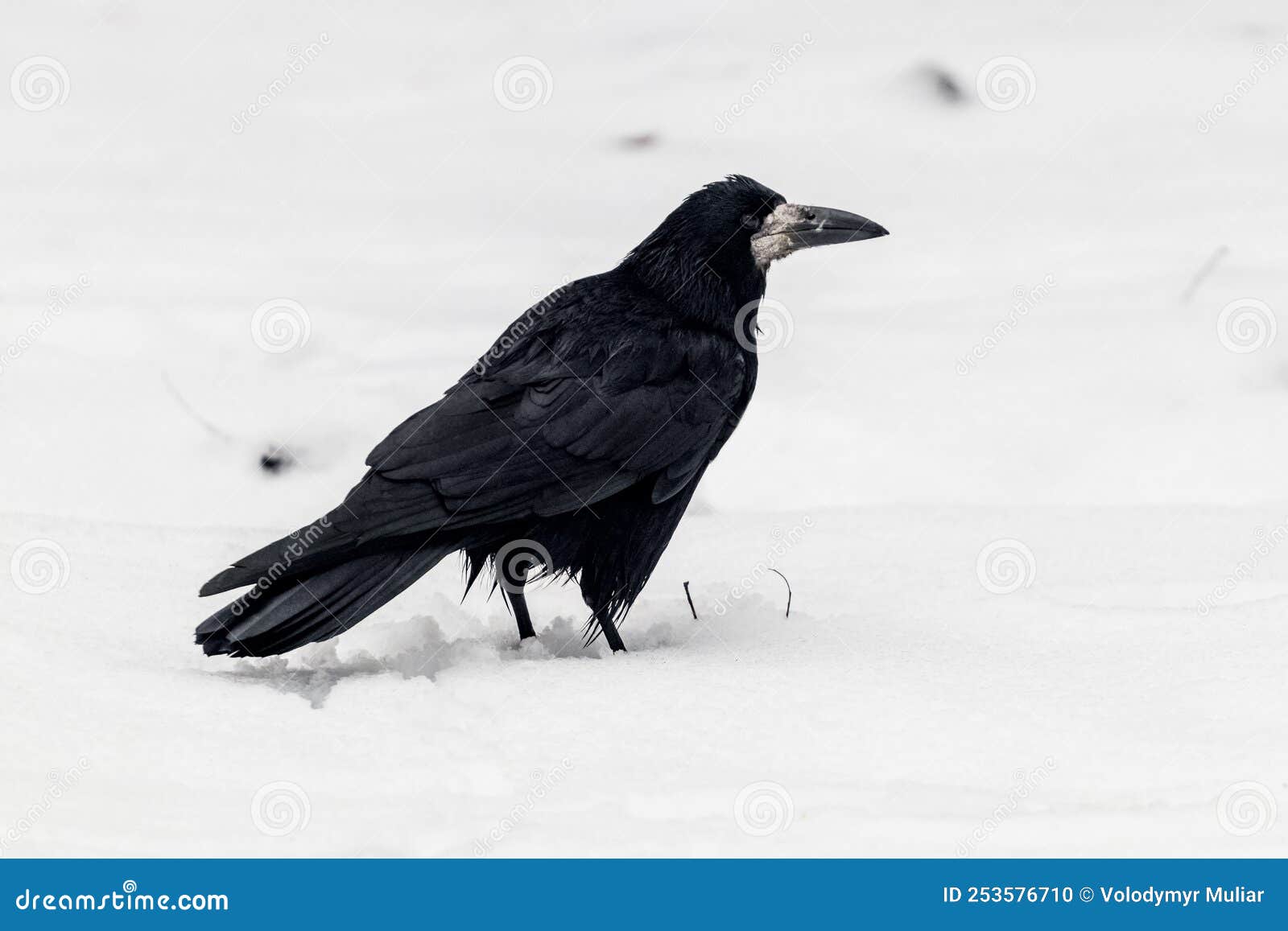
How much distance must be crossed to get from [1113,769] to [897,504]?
2.63 meters

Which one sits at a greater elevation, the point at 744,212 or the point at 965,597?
the point at 744,212

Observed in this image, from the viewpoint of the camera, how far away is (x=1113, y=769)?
3.68 meters

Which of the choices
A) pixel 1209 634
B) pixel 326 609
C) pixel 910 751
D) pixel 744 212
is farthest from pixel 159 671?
pixel 1209 634

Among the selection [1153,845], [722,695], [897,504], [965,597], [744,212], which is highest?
[744,212]

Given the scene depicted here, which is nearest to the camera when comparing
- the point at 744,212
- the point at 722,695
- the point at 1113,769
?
the point at 1113,769

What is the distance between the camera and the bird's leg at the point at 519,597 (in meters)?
4.81

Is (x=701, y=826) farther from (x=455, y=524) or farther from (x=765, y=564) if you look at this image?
(x=765, y=564)
